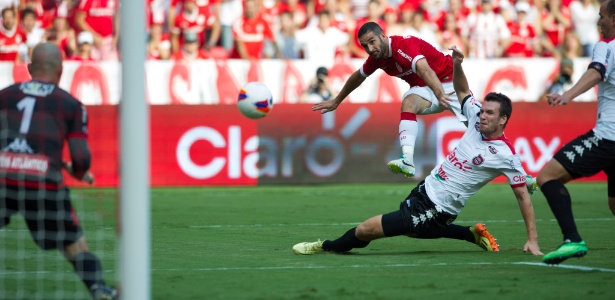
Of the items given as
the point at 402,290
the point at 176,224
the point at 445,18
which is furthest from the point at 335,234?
Result: the point at 445,18

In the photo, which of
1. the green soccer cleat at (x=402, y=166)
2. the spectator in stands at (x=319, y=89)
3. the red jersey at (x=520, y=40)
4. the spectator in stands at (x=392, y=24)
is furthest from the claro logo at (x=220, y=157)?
the green soccer cleat at (x=402, y=166)

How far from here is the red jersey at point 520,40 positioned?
Answer: 68.8 feet

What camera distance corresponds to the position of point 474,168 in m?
8.60

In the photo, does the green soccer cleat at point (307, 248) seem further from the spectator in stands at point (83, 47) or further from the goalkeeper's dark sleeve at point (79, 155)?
the spectator in stands at point (83, 47)

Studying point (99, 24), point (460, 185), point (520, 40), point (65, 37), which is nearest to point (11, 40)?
point (65, 37)

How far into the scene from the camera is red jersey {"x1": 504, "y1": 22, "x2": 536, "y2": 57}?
20969 mm

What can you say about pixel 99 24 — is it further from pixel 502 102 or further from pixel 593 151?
pixel 593 151

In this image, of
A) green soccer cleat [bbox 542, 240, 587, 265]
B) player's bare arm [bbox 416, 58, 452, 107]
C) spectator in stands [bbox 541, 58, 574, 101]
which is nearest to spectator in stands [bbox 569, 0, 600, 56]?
spectator in stands [bbox 541, 58, 574, 101]

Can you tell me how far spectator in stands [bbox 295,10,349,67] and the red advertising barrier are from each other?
2.31 m

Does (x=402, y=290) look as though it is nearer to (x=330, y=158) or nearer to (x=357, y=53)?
(x=330, y=158)

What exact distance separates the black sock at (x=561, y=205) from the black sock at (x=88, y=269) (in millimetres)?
3351

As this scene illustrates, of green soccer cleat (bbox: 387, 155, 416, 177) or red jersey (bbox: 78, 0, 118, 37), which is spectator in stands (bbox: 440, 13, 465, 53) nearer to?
red jersey (bbox: 78, 0, 118, 37)

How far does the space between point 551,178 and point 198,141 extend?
33.8 feet

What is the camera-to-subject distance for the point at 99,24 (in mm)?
18219
